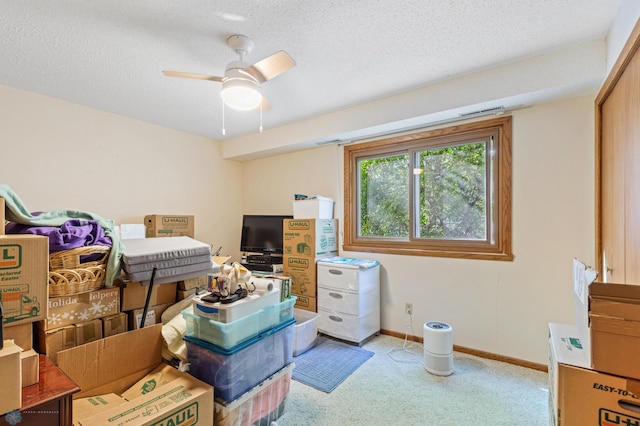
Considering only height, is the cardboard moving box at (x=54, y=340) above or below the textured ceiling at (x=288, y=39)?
below

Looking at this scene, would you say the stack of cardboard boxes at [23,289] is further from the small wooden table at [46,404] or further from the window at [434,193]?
the window at [434,193]

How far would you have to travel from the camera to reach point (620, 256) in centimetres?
165

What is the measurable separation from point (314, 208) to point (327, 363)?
1.62 metres

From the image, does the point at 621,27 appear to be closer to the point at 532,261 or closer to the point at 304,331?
the point at 532,261

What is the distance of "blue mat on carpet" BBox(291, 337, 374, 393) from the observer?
2297 mm

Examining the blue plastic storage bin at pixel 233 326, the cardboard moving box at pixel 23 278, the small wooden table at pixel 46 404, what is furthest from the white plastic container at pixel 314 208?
the small wooden table at pixel 46 404

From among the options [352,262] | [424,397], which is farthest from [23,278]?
[352,262]

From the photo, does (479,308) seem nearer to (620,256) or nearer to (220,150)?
(620,256)

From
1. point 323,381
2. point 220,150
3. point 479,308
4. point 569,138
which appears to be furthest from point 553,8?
point 220,150

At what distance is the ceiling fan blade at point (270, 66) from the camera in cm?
170

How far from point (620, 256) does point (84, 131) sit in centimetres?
445

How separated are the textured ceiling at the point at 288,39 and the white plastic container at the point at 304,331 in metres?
2.18

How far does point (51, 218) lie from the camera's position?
4.97 ft

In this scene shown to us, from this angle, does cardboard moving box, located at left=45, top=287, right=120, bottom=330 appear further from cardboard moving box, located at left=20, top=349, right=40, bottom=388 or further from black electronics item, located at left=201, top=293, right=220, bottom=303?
black electronics item, located at left=201, top=293, right=220, bottom=303
